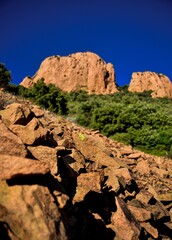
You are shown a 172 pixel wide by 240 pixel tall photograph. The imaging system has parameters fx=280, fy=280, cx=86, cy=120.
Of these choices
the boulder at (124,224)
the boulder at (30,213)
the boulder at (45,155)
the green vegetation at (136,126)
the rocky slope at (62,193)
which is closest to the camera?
the boulder at (30,213)

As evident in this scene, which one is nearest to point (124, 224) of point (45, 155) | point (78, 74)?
point (45, 155)

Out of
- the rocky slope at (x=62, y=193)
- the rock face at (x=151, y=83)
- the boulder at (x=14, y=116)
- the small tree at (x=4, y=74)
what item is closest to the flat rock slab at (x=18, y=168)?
the rocky slope at (x=62, y=193)

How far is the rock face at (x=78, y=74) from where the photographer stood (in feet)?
289

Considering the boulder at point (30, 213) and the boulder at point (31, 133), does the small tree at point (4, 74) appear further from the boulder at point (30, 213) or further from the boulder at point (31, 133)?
the boulder at point (30, 213)

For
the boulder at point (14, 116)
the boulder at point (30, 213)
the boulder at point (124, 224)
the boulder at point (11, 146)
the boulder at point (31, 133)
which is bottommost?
the boulder at point (124, 224)

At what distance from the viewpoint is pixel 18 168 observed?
2982 millimetres

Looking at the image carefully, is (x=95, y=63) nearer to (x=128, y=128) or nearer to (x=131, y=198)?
(x=128, y=128)

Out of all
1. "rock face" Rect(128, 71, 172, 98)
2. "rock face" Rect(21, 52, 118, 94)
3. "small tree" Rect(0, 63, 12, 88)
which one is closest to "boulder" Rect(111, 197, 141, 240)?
"small tree" Rect(0, 63, 12, 88)

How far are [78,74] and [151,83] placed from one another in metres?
24.4

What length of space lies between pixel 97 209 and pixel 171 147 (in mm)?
19288

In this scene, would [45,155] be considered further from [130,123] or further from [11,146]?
[130,123]

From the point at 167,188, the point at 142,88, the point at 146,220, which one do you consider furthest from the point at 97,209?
the point at 142,88

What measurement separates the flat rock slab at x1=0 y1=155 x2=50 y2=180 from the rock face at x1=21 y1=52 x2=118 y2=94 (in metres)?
82.8

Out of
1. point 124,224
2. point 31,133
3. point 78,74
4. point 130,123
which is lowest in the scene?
point 124,224
